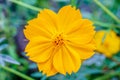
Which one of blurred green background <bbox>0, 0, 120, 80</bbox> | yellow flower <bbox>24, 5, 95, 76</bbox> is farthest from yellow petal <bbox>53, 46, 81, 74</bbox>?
blurred green background <bbox>0, 0, 120, 80</bbox>

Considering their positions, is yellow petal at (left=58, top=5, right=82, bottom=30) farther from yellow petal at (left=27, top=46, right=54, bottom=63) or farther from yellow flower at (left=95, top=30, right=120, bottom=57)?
yellow flower at (left=95, top=30, right=120, bottom=57)

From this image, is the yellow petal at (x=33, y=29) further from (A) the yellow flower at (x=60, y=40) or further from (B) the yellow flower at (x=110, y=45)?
(B) the yellow flower at (x=110, y=45)

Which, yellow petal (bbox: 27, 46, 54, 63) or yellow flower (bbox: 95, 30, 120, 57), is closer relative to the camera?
yellow petal (bbox: 27, 46, 54, 63)

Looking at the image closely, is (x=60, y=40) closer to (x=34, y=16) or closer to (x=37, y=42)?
(x=37, y=42)

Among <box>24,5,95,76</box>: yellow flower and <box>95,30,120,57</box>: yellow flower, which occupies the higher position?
<box>95,30,120,57</box>: yellow flower

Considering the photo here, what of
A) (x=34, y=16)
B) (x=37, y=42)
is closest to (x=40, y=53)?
(x=37, y=42)

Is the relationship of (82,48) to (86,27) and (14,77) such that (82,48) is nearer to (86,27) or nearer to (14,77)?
(86,27)

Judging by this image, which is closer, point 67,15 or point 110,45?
point 67,15

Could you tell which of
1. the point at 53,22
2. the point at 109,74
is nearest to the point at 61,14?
the point at 53,22

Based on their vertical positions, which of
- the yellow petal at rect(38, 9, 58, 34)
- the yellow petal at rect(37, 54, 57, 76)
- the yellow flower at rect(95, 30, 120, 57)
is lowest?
the yellow petal at rect(37, 54, 57, 76)
